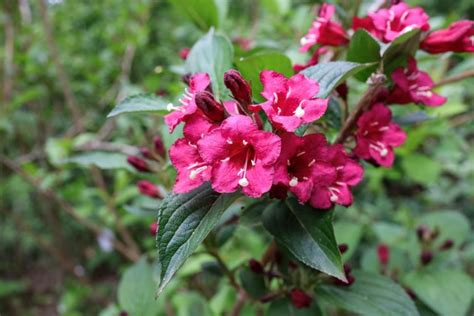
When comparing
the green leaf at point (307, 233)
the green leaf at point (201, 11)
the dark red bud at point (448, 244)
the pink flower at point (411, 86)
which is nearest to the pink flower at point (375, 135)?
the pink flower at point (411, 86)

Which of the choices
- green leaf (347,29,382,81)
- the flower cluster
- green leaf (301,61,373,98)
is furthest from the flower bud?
green leaf (347,29,382,81)

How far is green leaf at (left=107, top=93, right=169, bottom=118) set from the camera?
661 mm

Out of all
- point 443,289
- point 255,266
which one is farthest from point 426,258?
point 255,266

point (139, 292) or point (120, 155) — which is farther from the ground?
point (120, 155)

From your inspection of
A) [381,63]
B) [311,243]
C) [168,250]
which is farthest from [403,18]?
[168,250]

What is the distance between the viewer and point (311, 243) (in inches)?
22.8

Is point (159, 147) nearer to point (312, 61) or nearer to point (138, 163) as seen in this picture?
point (138, 163)

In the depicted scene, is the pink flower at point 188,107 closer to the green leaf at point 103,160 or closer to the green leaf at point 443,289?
the green leaf at point 103,160

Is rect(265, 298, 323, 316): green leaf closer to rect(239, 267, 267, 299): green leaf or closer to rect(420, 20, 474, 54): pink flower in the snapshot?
rect(239, 267, 267, 299): green leaf

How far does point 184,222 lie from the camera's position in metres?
0.56

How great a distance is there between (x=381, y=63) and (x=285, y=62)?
145 mm

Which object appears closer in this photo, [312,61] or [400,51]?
[400,51]

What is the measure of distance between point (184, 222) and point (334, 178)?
0.21 metres

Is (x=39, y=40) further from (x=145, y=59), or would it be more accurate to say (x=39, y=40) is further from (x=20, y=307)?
(x=20, y=307)
